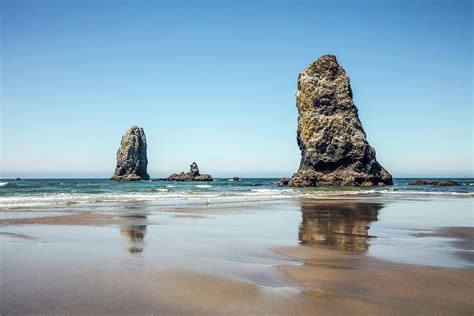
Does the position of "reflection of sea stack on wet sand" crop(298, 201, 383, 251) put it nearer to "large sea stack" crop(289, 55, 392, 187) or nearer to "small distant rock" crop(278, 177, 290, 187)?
"large sea stack" crop(289, 55, 392, 187)

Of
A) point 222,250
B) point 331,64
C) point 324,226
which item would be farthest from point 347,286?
point 331,64

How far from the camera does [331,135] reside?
7056 cm

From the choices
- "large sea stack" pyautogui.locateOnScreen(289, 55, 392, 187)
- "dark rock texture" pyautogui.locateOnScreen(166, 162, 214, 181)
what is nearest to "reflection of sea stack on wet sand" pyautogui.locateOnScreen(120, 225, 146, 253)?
"large sea stack" pyautogui.locateOnScreen(289, 55, 392, 187)

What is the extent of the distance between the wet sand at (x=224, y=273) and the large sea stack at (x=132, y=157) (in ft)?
390

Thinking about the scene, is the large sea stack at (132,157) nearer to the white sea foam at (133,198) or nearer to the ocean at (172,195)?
the ocean at (172,195)

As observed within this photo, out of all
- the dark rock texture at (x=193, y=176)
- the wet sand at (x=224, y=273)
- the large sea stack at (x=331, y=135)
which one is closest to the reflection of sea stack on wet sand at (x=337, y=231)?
the wet sand at (x=224, y=273)

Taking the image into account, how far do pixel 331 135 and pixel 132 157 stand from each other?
3105 inches

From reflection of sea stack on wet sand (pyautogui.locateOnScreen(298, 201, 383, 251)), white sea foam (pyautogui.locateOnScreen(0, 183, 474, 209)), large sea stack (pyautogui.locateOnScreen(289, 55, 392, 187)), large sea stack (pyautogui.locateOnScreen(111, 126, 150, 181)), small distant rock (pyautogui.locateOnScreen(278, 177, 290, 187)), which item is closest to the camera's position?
reflection of sea stack on wet sand (pyautogui.locateOnScreen(298, 201, 383, 251))

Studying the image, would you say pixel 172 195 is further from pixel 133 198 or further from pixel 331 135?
pixel 331 135

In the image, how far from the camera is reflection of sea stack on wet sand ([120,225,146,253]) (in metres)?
8.75

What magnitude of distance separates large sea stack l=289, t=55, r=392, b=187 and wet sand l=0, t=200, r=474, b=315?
5767 cm

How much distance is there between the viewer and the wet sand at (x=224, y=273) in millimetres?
4828

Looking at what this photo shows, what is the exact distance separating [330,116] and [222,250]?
66.9m

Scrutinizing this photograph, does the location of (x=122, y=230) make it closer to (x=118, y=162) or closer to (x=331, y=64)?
(x=331, y=64)
